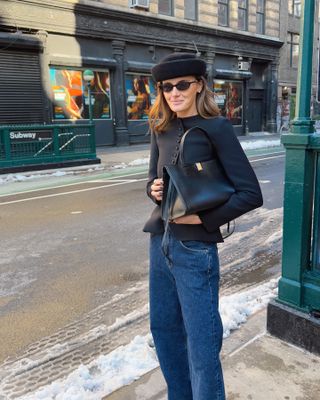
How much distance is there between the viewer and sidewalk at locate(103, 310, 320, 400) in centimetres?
243

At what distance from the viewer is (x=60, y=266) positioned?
4.96 m

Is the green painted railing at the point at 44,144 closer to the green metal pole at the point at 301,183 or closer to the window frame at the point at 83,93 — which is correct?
the window frame at the point at 83,93

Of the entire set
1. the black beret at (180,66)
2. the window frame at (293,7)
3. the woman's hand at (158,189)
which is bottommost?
the woman's hand at (158,189)

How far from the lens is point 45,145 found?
41.8ft

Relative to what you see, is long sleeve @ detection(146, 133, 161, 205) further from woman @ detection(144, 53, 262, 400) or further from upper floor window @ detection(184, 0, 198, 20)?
upper floor window @ detection(184, 0, 198, 20)

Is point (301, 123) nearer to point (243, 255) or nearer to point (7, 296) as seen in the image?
point (243, 255)

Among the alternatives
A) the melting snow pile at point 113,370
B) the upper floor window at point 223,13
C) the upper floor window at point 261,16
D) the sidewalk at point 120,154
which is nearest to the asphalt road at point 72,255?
the melting snow pile at point 113,370

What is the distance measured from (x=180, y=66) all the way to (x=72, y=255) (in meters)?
3.91

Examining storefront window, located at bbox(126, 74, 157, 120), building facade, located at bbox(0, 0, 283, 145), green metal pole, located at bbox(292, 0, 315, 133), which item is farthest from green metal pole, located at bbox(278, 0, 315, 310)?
storefront window, located at bbox(126, 74, 157, 120)

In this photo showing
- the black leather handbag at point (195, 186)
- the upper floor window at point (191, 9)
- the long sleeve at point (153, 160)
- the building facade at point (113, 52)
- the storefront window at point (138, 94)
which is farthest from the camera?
the upper floor window at point (191, 9)

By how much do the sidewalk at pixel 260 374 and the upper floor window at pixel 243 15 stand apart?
2475 cm

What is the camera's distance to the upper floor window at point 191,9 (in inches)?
835

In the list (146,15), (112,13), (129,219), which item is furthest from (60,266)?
(146,15)

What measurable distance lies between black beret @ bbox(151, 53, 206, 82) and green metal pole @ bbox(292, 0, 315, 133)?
43.4 inches
